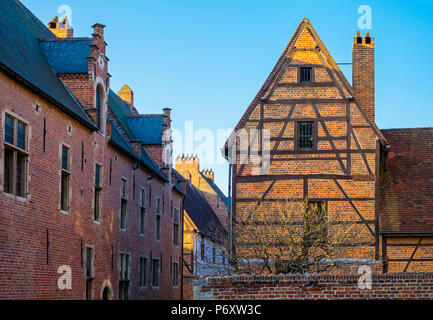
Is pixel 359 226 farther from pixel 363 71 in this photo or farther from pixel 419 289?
pixel 419 289

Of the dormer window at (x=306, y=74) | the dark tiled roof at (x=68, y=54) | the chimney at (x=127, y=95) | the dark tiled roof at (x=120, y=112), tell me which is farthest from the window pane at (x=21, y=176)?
the chimney at (x=127, y=95)

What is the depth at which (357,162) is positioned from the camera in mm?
25188

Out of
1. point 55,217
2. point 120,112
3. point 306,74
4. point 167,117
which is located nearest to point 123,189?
point 120,112

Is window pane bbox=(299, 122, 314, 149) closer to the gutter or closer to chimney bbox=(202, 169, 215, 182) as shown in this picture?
the gutter

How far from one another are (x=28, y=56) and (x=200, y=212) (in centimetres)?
2884

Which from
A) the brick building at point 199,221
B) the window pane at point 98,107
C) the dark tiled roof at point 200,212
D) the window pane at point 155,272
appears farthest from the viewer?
the dark tiled roof at point 200,212

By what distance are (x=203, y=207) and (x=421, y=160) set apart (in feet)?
83.6

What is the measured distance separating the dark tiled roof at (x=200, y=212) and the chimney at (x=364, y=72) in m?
14.7

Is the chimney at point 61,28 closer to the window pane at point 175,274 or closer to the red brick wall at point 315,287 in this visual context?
the window pane at point 175,274

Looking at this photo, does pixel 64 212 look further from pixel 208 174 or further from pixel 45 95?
pixel 208 174

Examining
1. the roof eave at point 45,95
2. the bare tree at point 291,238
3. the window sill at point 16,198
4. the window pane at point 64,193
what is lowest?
the bare tree at point 291,238

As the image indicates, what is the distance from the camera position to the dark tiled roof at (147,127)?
32.6m

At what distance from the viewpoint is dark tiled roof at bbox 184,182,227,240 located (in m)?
43.4

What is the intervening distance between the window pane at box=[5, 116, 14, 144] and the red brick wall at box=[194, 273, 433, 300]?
5.90 metres
